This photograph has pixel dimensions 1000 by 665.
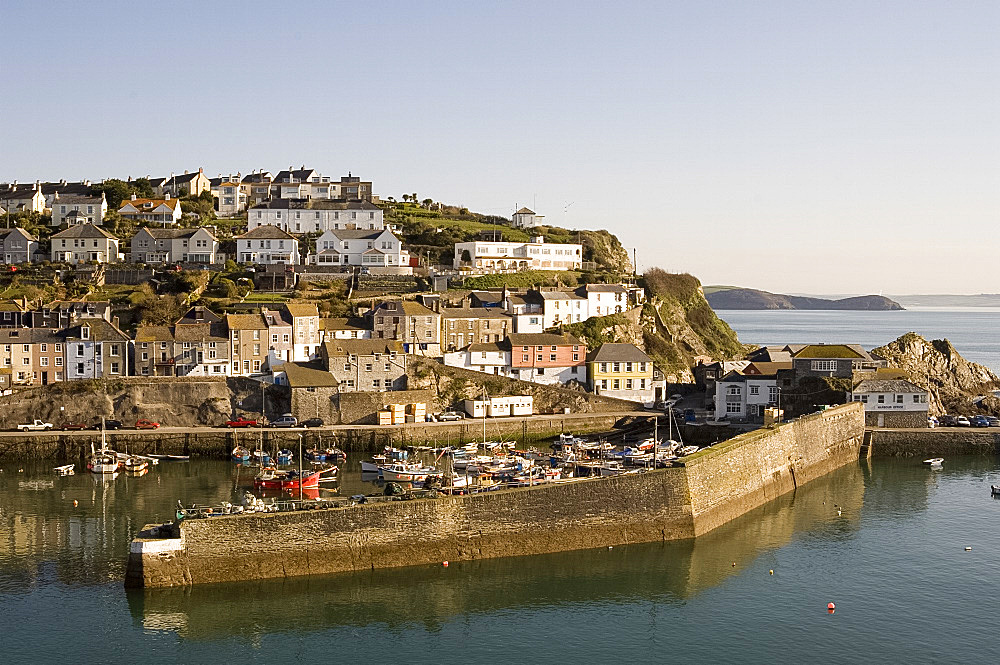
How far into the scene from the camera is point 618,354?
61.1 m

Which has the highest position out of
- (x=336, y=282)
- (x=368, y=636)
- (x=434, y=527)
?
(x=336, y=282)

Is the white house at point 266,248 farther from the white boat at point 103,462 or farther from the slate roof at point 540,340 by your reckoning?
the white boat at point 103,462

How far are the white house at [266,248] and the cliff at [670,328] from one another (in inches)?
942

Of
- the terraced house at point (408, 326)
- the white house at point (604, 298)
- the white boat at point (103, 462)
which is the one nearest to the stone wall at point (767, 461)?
the white house at point (604, 298)

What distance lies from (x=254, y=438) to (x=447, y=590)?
24.6 meters

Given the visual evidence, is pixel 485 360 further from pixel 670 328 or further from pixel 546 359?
pixel 670 328

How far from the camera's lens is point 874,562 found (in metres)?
33.1

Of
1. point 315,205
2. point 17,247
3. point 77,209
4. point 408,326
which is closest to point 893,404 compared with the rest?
point 408,326

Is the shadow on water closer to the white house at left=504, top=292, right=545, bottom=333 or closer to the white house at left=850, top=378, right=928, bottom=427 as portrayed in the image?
the white house at left=850, top=378, right=928, bottom=427

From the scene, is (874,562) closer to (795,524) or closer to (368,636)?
(795,524)

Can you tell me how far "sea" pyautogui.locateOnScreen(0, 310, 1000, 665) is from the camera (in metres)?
25.4

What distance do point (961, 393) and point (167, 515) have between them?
48759mm

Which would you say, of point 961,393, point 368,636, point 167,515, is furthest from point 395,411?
point 961,393

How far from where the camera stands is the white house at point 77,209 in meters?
86.4
